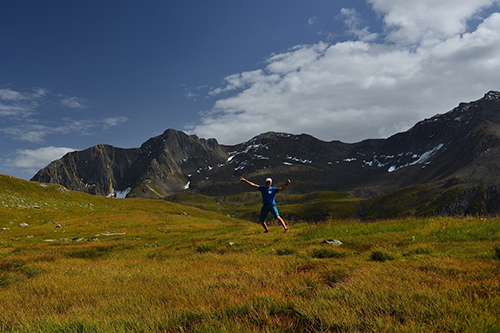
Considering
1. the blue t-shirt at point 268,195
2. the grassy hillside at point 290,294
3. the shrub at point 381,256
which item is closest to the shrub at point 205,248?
the grassy hillside at point 290,294

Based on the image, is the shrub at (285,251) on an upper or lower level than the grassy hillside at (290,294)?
lower

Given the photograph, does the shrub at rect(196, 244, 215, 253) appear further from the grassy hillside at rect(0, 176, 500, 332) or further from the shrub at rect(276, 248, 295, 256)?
the shrub at rect(276, 248, 295, 256)

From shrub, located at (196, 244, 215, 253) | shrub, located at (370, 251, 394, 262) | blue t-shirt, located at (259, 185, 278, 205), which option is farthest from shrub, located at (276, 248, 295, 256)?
blue t-shirt, located at (259, 185, 278, 205)

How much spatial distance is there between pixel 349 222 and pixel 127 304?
517 inches

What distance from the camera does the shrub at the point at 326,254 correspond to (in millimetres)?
9734

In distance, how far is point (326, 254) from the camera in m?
9.88

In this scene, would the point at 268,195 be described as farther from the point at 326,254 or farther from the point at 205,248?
the point at 326,254

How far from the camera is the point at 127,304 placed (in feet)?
17.9

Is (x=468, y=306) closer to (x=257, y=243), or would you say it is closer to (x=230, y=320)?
(x=230, y=320)

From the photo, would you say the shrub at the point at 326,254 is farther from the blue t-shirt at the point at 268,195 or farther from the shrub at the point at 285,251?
the blue t-shirt at the point at 268,195

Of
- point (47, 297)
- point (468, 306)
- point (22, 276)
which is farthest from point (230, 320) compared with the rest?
point (22, 276)

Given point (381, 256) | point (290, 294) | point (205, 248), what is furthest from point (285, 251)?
point (290, 294)

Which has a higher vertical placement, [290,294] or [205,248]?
[290,294]

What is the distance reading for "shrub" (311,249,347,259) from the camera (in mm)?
9734
